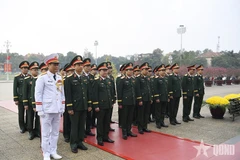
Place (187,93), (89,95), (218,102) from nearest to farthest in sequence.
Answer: (89,95) → (187,93) → (218,102)

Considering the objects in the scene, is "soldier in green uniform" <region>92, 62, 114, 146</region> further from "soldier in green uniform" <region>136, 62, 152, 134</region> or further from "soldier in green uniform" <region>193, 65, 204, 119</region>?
"soldier in green uniform" <region>193, 65, 204, 119</region>

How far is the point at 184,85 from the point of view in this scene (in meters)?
7.15

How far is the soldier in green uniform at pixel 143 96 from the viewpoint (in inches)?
222

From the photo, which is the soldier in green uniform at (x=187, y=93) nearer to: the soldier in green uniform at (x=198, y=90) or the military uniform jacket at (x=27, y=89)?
the soldier in green uniform at (x=198, y=90)

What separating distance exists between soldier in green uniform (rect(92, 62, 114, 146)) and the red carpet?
306mm

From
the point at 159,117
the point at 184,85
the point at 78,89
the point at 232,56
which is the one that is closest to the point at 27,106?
the point at 78,89

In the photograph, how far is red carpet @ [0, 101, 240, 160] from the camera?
4.05 metres

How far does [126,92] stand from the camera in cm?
529

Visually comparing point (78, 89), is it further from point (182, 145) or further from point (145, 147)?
point (182, 145)

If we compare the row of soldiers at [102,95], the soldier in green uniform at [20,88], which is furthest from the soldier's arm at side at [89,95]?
the soldier in green uniform at [20,88]

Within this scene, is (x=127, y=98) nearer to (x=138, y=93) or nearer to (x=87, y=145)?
(x=138, y=93)

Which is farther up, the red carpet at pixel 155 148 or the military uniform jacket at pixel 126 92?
the military uniform jacket at pixel 126 92

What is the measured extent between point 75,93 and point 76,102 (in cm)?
19

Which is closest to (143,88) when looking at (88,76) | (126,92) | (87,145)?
(126,92)
